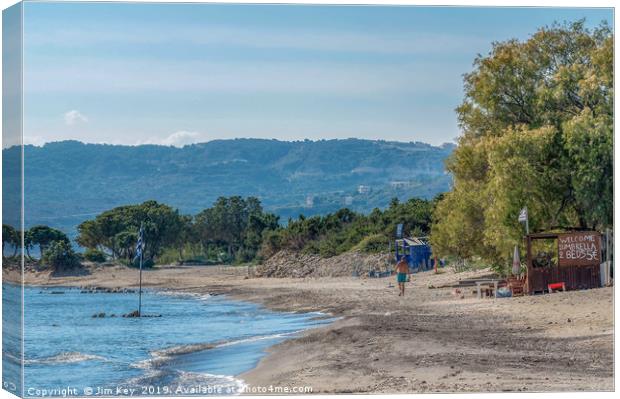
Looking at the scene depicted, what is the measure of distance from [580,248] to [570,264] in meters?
0.70

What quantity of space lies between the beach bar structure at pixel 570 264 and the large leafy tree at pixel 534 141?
0.38 meters

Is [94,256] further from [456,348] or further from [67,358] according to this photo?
[456,348]

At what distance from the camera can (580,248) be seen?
24328 mm

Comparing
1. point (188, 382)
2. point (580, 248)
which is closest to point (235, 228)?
point (580, 248)

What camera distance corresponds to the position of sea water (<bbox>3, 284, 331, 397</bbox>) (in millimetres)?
13945

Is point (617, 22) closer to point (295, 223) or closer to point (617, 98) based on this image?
point (617, 98)

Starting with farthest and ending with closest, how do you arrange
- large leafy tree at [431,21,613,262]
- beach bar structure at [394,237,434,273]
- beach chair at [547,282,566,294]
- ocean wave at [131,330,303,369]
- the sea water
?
beach bar structure at [394,237,434,273] → beach chair at [547,282,566,294] → large leafy tree at [431,21,613,262] → ocean wave at [131,330,303,369] → the sea water

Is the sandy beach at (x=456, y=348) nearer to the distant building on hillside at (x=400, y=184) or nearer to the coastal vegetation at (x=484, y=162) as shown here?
the coastal vegetation at (x=484, y=162)

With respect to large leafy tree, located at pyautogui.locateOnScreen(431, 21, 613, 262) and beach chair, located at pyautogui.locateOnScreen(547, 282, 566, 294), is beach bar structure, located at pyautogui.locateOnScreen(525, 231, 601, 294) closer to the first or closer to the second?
beach chair, located at pyautogui.locateOnScreen(547, 282, 566, 294)

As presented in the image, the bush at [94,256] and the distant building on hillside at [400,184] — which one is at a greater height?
the distant building on hillside at [400,184]

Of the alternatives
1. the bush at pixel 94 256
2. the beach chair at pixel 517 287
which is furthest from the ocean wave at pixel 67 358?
the bush at pixel 94 256

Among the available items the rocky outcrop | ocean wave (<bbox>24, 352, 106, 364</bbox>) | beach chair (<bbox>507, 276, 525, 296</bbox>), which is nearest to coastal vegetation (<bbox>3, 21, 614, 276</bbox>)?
beach chair (<bbox>507, 276, 525, 296</bbox>)

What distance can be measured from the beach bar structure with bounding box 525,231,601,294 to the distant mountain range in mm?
2831

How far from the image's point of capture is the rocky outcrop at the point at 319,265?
181 ft
